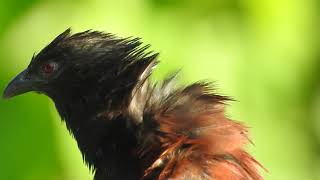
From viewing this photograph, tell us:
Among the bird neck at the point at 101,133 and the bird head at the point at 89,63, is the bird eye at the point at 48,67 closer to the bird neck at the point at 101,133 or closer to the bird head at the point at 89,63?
the bird head at the point at 89,63

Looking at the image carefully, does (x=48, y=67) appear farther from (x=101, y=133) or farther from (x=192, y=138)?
(x=192, y=138)

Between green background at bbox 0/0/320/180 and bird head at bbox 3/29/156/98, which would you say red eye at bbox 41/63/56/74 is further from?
green background at bbox 0/0/320/180

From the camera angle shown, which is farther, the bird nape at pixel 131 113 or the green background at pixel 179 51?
the green background at pixel 179 51

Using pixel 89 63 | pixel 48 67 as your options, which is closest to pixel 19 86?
pixel 48 67

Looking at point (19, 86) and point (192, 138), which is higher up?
point (19, 86)

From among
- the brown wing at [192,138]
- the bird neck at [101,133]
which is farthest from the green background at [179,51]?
the brown wing at [192,138]

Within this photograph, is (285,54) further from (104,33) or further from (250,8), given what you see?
(104,33)

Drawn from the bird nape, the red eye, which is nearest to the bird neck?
the bird nape

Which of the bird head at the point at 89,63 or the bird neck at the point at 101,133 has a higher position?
the bird head at the point at 89,63
